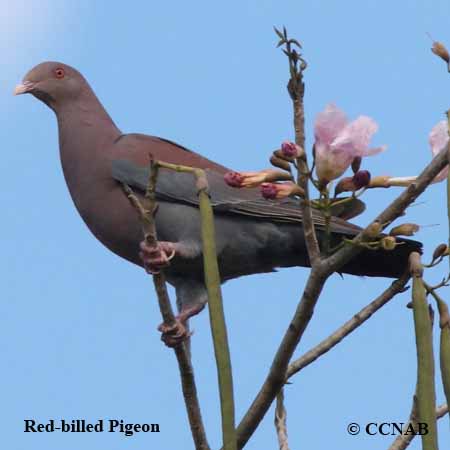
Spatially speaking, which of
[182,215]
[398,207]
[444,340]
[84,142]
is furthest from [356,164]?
[84,142]

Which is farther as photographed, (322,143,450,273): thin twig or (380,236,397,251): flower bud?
(380,236,397,251): flower bud

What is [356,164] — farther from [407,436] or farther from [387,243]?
[407,436]

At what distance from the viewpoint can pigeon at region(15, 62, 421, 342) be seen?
549cm

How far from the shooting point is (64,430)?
4.41m

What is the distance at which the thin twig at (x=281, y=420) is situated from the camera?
3.94 metres

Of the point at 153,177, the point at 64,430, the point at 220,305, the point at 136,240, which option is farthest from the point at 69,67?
the point at 220,305

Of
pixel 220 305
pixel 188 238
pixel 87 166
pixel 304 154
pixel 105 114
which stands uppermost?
pixel 105 114

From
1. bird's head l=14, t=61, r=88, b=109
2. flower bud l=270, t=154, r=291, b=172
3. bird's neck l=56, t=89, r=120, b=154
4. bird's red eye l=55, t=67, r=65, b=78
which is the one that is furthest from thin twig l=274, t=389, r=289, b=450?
bird's red eye l=55, t=67, r=65, b=78

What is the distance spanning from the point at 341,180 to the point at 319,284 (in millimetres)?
299

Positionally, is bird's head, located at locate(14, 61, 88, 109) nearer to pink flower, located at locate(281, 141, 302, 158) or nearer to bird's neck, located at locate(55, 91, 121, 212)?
bird's neck, located at locate(55, 91, 121, 212)

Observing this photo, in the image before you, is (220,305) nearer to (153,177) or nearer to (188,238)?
(153,177)

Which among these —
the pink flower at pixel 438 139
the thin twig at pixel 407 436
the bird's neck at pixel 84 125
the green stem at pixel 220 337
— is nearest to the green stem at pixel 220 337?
the green stem at pixel 220 337

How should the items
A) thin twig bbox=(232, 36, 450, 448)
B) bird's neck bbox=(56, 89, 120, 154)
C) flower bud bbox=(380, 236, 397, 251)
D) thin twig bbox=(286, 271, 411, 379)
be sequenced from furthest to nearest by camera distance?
bird's neck bbox=(56, 89, 120, 154), thin twig bbox=(286, 271, 411, 379), flower bud bbox=(380, 236, 397, 251), thin twig bbox=(232, 36, 450, 448)

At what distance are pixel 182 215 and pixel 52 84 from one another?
54.9 inches
